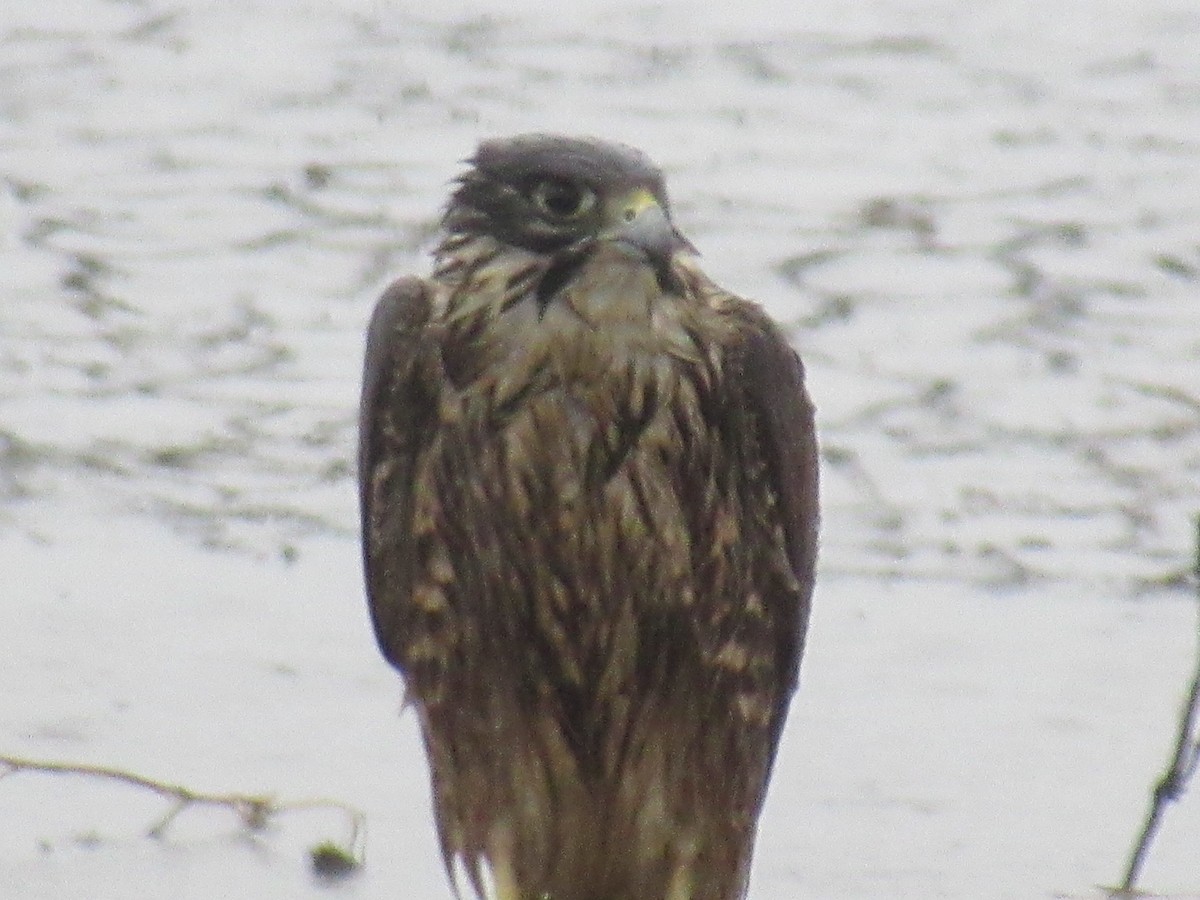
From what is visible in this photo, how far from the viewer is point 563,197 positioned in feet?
14.0

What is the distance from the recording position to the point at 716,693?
4.51 metres

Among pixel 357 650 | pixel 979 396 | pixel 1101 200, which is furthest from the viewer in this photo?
pixel 1101 200

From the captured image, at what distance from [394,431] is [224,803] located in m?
0.78

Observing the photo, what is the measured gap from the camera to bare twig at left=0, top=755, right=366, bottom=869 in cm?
489

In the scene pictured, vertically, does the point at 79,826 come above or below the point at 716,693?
below

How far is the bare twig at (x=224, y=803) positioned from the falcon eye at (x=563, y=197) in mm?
1030

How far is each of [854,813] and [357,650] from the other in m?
1.03

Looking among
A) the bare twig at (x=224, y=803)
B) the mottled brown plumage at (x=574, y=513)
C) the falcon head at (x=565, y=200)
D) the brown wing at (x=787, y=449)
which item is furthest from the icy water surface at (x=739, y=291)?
the falcon head at (x=565, y=200)

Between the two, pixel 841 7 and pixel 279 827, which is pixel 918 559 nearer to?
pixel 279 827

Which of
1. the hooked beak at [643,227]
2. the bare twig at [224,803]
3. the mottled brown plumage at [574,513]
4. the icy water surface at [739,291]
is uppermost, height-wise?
the hooked beak at [643,227]

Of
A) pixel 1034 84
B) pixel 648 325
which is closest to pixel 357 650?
pixel 648 325

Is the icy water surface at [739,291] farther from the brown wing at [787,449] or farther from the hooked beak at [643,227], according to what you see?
the hooked beak at [643,227]

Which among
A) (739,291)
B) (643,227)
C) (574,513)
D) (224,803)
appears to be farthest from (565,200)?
(739,291)

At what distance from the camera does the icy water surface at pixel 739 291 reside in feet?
17.2
